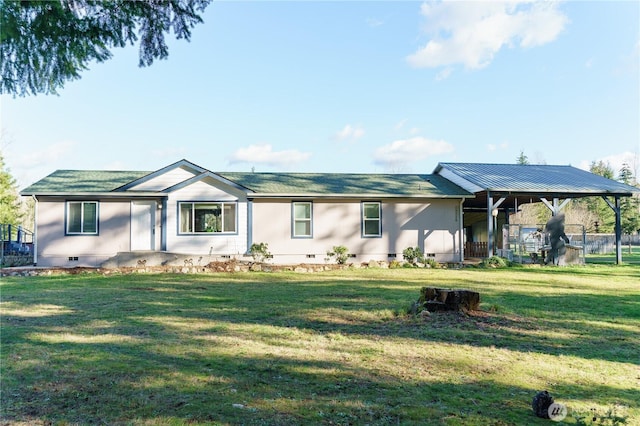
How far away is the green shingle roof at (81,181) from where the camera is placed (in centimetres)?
1628

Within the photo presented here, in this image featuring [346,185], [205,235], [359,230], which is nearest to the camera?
[205,235]

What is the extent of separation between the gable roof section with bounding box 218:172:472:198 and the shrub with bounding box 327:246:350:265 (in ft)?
7.11

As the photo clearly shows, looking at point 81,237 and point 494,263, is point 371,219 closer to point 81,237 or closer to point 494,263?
point 494,263

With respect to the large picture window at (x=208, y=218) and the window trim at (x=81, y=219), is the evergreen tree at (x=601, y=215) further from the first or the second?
the window trim at (x=81, y=219)

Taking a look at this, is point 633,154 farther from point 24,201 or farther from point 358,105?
point 24,201

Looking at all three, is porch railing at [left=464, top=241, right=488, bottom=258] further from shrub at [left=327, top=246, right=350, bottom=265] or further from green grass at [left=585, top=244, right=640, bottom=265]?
shrub at [left=327, top=246, right=350, bottom=265]

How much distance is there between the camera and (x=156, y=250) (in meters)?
16.8

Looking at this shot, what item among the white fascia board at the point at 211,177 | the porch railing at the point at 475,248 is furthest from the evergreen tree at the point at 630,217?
the white fascia board at the point at 211,177

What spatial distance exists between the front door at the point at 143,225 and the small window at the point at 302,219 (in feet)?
18.2

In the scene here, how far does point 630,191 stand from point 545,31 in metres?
8.29

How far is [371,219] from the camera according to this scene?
18219mm

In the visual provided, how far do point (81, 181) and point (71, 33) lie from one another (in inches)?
602

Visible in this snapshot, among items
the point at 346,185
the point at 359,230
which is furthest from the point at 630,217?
the point at 359,230

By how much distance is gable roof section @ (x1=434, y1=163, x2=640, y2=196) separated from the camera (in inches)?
709
